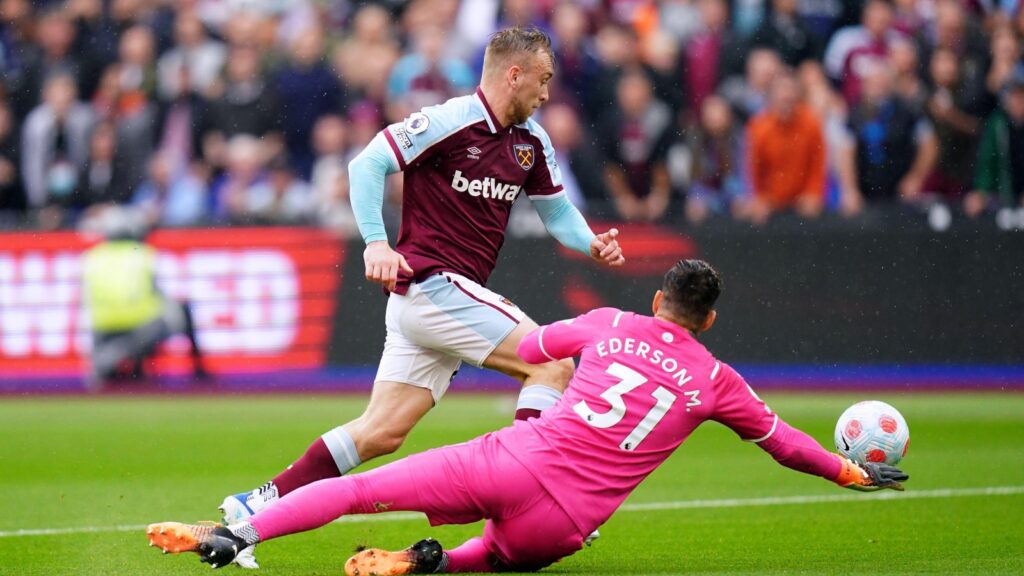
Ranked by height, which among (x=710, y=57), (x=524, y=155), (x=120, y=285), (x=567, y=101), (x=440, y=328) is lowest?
(x=120, y=285)

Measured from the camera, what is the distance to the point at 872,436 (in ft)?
21.5

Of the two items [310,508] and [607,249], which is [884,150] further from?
[310,508]

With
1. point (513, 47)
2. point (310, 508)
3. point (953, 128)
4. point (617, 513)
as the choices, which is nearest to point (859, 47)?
point (953, 128)

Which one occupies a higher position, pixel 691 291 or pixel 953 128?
pixel 953 128

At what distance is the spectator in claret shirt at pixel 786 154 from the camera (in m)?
15.5

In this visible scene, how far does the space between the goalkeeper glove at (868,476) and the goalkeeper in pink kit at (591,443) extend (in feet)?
0.04

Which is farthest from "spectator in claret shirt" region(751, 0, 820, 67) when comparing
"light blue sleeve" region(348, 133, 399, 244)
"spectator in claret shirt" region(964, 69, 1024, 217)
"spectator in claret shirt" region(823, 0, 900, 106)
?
"light blue sleeve" region(348, 133, 399, 244)

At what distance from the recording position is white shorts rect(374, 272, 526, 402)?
6.89m

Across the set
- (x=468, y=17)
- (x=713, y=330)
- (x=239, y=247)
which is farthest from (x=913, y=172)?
(x=239, y=247)

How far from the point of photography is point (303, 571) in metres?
6.52

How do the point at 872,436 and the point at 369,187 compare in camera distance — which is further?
the point at 369,187

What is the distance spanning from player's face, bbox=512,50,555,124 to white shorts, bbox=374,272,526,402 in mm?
852

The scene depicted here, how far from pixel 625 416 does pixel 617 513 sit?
2.97m

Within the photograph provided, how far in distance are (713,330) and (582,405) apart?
29.4ft
